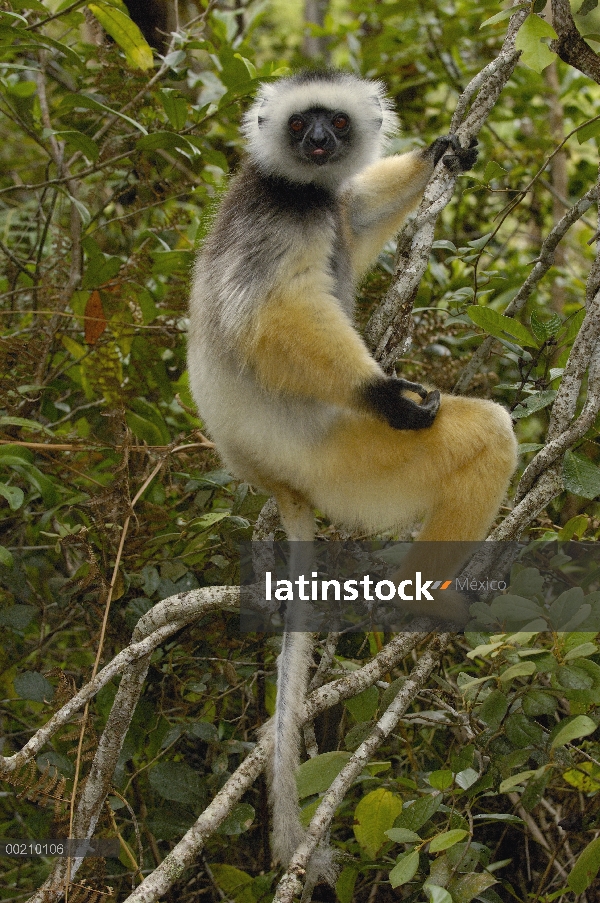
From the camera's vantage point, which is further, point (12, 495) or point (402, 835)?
point (12, 495)

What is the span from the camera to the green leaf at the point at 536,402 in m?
3.15

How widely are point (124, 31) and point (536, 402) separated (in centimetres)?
294

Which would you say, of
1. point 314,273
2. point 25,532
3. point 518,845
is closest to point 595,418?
point 314,273

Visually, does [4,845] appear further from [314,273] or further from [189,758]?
[314,273]

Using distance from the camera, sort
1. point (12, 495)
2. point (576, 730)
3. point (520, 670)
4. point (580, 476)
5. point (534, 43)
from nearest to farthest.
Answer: point (576, 730) → point (520, 670) → point (534, 43) → point (580, 476) → point (12, 495)

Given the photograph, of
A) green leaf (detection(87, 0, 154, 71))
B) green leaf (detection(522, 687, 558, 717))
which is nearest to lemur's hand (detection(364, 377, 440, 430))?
green leaf (detection(522, 687, 558, 717))

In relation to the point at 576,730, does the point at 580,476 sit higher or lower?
higher

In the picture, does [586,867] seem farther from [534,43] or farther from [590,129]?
[590,129]

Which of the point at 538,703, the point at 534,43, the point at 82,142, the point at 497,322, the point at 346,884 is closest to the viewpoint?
the point at 538,703

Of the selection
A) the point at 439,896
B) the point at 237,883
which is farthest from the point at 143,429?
the point at 439,896

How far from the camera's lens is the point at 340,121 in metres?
3.89

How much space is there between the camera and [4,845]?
11.3ft

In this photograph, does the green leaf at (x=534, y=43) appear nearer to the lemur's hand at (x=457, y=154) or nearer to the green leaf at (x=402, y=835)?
the lemur's hand at (x=457, y=154)

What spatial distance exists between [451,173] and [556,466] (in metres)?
1.48
